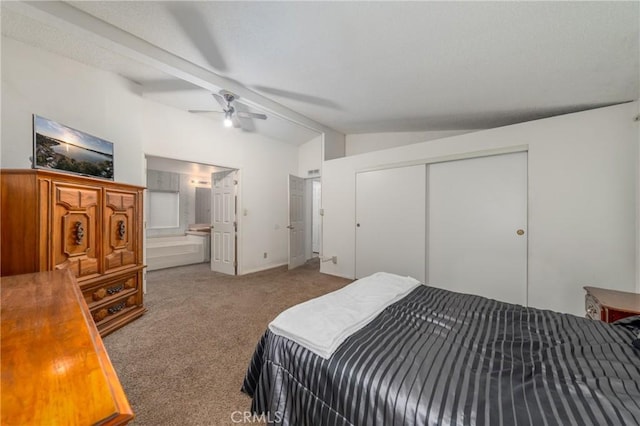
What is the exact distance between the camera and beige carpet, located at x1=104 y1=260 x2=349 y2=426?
148 cm

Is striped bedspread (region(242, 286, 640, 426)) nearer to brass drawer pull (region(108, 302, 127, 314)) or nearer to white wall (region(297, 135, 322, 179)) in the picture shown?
brass drawer pull (region(108, 302, 127, 314))

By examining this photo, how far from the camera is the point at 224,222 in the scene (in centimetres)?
461

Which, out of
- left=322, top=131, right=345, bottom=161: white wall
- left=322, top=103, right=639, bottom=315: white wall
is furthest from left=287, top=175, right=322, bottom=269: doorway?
left=322, top=103, right=639, bottom=315: white wall

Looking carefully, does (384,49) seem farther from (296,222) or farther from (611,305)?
(296,222)

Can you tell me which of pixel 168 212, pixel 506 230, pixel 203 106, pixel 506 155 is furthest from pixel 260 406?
pixel 168 212

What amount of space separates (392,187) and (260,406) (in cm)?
320

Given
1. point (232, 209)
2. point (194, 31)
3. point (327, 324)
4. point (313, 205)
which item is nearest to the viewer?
point (327, 324)

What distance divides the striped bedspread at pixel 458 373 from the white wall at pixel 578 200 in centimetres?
151

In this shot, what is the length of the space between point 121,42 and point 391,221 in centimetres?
369

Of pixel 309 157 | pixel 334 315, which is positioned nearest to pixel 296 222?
pixel 309 157

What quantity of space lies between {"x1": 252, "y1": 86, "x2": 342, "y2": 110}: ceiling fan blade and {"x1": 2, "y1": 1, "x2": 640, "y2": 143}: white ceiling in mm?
32

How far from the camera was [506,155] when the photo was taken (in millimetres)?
2881

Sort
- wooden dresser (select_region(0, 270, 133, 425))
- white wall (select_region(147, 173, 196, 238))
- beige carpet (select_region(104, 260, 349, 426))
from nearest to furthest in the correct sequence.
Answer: wooden dresser (select_region(0, 270, 133, 425)), beige carpet (select_region(104, 260, 349, 426)), white wall (select_region(147, 173, 196, 238))

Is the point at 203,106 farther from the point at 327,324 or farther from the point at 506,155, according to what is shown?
the point at 506,155
